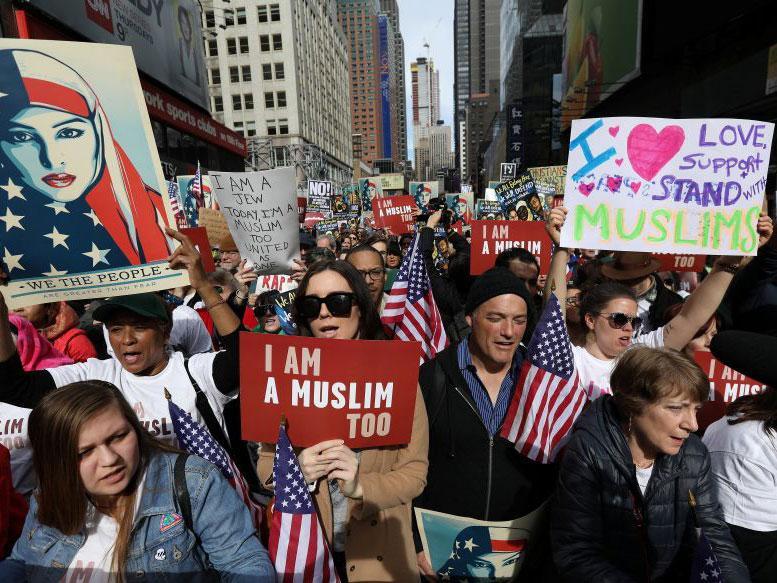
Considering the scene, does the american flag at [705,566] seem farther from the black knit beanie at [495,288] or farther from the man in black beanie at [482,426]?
the black knit beanie at [495,288]

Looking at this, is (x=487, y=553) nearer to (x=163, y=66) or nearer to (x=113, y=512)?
(x=113, y=512)

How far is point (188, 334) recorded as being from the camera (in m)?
3.54

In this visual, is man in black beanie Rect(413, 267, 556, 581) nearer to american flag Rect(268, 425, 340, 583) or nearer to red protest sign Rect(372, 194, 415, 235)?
american flag Rect(268, 425, 340, 583)

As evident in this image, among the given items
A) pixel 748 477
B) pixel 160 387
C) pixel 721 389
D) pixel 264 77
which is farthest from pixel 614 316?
pixel 264 77

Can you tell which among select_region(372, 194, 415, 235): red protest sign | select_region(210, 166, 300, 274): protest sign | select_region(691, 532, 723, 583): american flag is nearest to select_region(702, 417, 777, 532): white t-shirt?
select_region(691, 532, 723, 583): american flag

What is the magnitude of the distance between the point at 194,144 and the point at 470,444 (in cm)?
2744

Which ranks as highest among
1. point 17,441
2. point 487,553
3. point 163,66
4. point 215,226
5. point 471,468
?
point 163,66

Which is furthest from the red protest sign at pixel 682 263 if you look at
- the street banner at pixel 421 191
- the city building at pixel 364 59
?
the city building at pixel 364 59

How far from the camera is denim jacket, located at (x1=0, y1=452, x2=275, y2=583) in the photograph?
1642 mm

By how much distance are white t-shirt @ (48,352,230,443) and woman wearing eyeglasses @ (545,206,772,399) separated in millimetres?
2058

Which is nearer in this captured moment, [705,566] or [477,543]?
[705,566]

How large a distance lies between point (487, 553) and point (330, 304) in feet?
4.95

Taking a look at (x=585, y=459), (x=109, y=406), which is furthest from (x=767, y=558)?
(x=109, y=406)

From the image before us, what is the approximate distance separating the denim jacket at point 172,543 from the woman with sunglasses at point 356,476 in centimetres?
25
